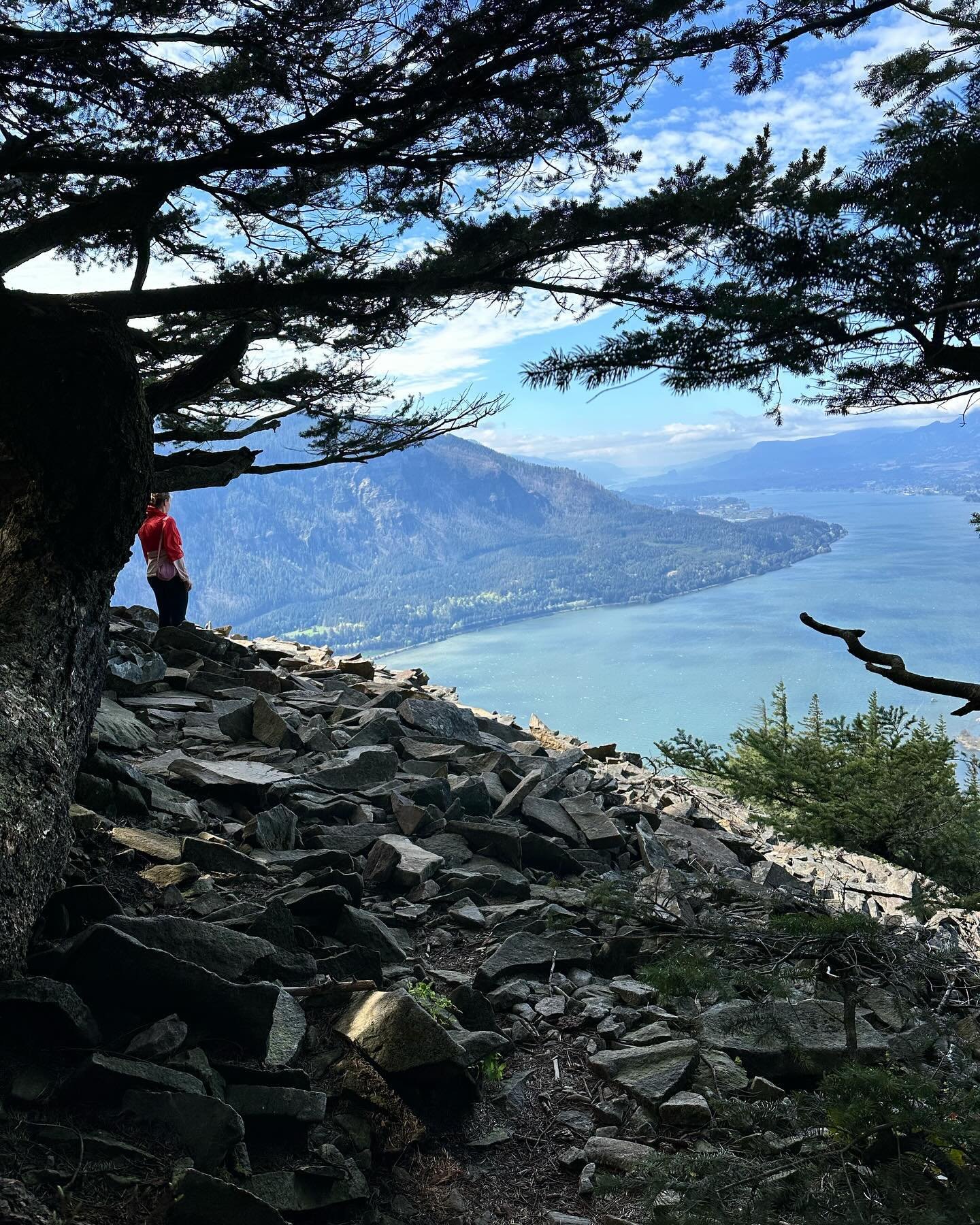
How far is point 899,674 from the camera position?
2.13 meters

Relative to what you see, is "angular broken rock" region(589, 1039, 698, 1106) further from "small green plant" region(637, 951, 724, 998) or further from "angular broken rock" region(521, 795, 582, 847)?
"angular broken rock" region(521, 795, 582, 847)

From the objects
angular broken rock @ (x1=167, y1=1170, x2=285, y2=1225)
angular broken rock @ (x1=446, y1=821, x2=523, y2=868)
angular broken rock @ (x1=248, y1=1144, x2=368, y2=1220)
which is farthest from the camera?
angular broken rock @ (x1=446, y1=821, x2=523, y2=868)

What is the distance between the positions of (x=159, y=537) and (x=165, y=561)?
32cm

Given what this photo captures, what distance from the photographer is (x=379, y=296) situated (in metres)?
6.27

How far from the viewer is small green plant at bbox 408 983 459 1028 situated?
12.8ft

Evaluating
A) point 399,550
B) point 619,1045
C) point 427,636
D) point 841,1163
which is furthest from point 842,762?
point 399,550

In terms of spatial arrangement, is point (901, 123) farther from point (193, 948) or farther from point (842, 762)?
point (842, 762)

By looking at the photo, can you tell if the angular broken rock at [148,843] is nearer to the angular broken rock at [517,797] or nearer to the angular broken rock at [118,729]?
the angular broken rock at [118,729]

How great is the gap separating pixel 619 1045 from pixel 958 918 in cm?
464

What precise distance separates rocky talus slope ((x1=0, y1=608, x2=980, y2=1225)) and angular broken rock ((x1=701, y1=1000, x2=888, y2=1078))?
0.06ft

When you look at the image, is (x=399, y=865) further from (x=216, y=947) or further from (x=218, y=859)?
(x=216, y=947)

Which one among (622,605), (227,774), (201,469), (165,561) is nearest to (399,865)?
(227,774)

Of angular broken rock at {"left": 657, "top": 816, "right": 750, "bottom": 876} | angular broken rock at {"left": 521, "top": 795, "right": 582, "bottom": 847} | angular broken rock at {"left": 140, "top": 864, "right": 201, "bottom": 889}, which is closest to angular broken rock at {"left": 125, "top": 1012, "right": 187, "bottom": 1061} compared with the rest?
angular broken rock at {"left": 140, "top": 864, "right": 201, "bottom": 889}

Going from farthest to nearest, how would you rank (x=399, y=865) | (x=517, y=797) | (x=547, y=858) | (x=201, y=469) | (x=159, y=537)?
1. (x=159, y=537)
2. (x=517, y=797)
3. (x=201, y=469)
4. (x=547, y=858)
5. (x=399, y=865)
